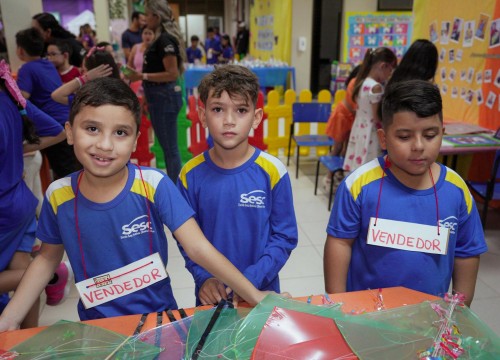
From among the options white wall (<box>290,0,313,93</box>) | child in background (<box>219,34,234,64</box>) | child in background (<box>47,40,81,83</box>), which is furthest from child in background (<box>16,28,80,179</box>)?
child in background (<box>219,34,234,64</box>)

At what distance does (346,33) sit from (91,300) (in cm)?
938

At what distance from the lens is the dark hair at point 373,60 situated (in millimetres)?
3652

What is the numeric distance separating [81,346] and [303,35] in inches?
394

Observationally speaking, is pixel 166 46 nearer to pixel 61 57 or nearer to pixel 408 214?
pixel 61 57

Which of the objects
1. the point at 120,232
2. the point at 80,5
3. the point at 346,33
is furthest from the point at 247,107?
the point at 80,5

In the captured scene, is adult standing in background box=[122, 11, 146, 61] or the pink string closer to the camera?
the pink string

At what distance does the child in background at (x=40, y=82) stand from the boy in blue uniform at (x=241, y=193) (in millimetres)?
2155

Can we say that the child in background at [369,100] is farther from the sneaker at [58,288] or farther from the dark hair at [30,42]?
the dark hair at [30,42]

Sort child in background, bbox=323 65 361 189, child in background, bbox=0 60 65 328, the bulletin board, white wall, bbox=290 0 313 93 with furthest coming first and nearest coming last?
white wall, bbox=290 0 313 93 → child in background, bbox=323 65 361 189 → the bulletin board → child in background, bbox=0 60 65 328

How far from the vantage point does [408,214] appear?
1.39 meters

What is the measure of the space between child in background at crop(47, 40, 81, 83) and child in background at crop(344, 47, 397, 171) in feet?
8.75

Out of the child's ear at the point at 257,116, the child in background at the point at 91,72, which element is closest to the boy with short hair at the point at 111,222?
the child's ear at the point at 257,116

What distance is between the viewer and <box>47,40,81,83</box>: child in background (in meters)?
3.65

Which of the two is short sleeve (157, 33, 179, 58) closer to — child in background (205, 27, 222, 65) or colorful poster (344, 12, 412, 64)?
colorful poster (344, 12, 412, 64)
